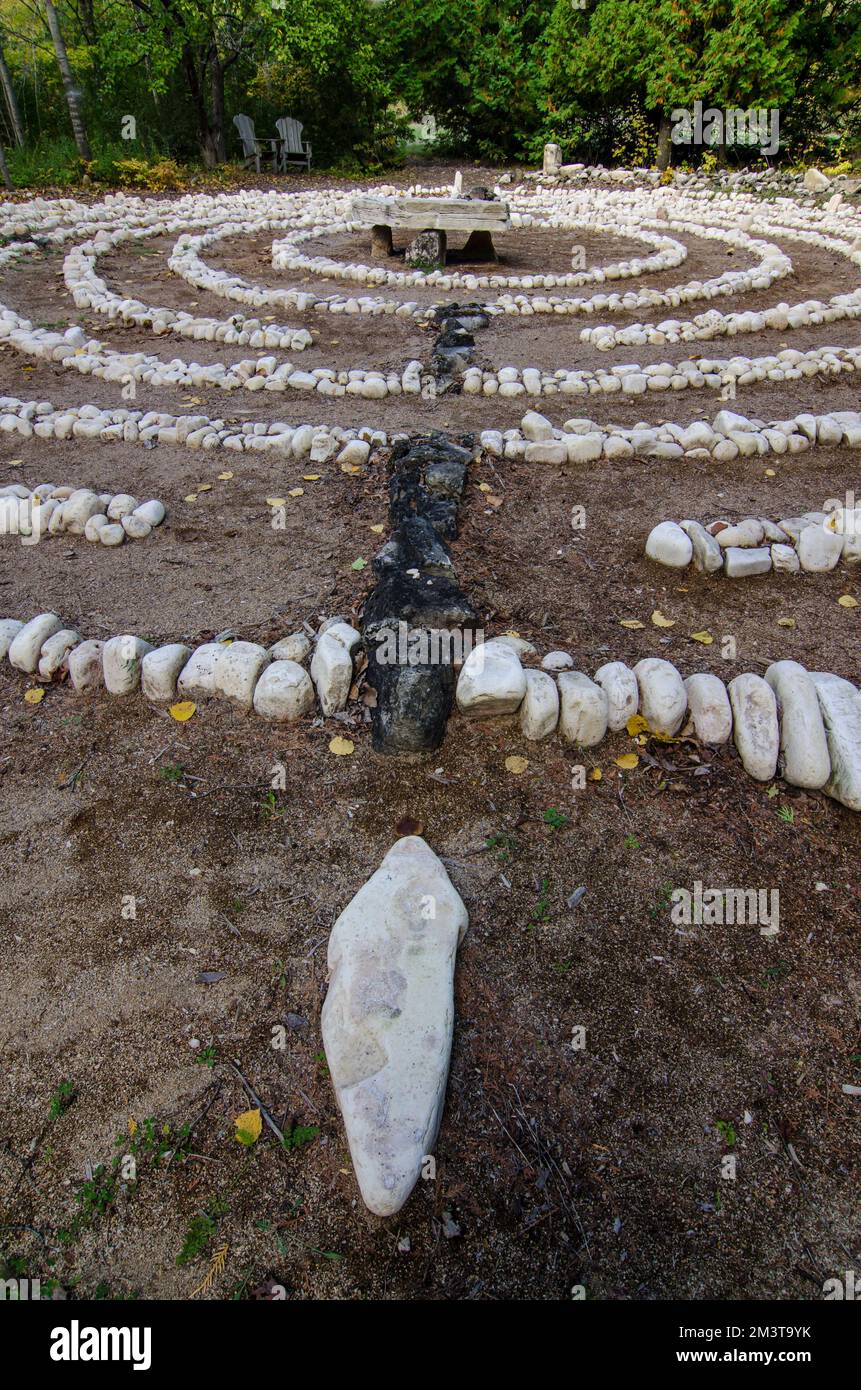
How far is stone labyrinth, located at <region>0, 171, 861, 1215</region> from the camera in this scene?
3.02 m

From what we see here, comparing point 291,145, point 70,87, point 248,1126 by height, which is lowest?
point 248,1126

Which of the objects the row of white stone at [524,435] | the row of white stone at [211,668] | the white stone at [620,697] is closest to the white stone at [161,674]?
the row of white stone at [211,668]

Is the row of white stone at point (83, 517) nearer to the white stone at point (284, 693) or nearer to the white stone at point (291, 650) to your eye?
the white stone at point (291, 650)

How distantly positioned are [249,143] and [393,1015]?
2171cm

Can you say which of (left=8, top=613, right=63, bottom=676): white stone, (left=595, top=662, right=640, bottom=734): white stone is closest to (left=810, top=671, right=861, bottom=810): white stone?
(left=595, top=662, right=640, bottom=734): white stone

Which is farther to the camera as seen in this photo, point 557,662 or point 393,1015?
point 557,662

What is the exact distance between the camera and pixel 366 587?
13.4 ft

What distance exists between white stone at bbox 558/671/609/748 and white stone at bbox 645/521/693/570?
1497 mm

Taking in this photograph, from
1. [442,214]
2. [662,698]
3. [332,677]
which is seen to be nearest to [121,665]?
[332,677]

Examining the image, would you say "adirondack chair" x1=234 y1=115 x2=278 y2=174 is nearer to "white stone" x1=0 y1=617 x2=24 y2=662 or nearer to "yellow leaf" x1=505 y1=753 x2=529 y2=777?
"white stone" x1=0 y1=617 x2=24 y2=662

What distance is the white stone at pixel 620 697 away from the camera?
322cm

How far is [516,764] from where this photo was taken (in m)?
3.12

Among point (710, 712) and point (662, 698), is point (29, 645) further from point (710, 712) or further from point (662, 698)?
point (710, 712)
